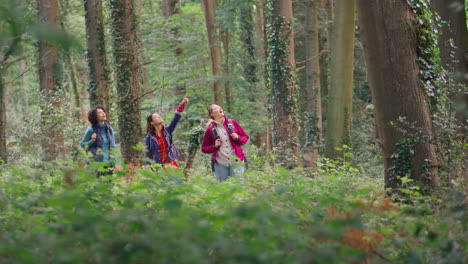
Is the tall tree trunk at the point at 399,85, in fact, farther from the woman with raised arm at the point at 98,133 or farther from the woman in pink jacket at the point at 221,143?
the woman with raised arm at the point at 98,133

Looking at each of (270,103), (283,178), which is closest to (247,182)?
(283,178)

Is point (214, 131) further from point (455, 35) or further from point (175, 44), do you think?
point (175, 44)

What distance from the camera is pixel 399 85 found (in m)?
7.77

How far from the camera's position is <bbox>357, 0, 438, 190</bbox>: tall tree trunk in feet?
25.3

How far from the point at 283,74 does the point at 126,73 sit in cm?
456

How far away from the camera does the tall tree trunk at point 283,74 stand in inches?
596

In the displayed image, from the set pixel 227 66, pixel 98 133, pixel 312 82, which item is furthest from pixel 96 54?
pixel 227 66

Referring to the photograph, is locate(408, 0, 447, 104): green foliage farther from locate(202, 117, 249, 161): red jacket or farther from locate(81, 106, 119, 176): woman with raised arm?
locate(81, 106, 119, 176): woman with raised arm

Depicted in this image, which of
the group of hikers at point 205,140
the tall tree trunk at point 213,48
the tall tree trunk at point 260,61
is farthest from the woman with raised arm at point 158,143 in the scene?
the tall tree trunk at point 260,61

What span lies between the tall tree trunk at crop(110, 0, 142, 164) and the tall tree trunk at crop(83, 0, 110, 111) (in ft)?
2.20

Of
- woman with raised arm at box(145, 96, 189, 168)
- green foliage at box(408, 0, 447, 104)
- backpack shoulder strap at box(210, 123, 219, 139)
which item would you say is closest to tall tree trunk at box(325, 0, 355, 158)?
backpack shoulder strap at box(210, 123, 219, 139)

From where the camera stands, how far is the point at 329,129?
15.3 meters

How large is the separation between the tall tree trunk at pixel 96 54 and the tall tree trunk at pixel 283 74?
15.6ft

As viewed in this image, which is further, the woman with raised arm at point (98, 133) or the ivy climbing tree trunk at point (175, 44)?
the ivy climbing tree trunk at point (175, 44)
